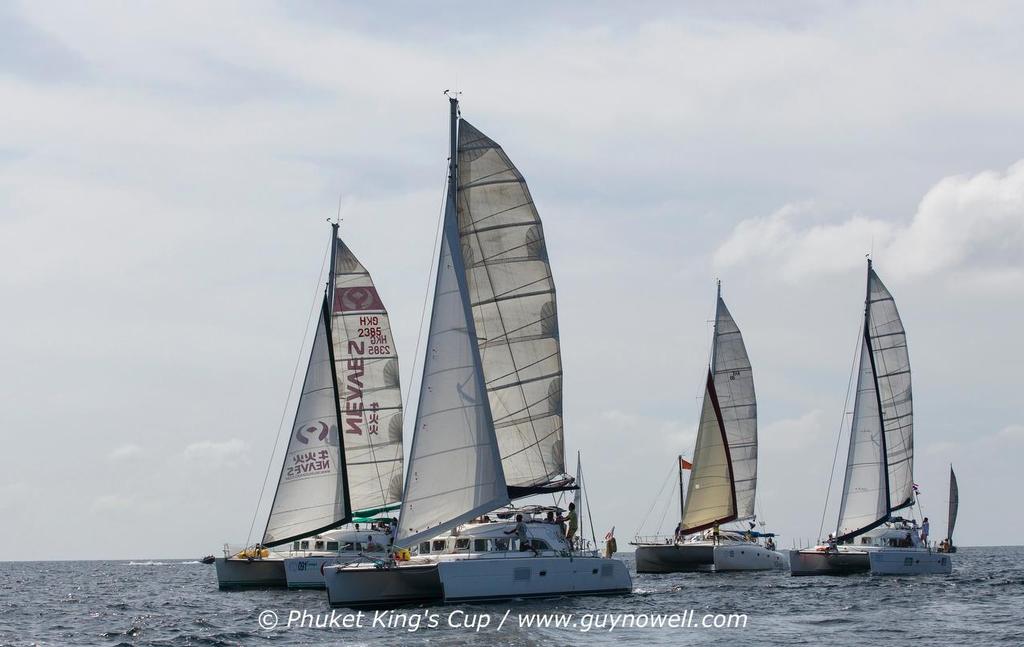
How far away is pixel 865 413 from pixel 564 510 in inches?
941

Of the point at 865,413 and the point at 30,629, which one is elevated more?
the point at 865,413

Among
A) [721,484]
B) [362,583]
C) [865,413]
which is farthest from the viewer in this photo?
[721,484]

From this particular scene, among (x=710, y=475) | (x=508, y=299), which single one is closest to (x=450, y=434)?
(x=508, y=299)

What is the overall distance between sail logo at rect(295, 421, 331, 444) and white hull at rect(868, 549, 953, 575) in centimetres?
2549

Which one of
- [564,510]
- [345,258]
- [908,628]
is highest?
[345,258]

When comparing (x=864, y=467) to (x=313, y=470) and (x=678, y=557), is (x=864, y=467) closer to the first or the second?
(x=678, y=557)

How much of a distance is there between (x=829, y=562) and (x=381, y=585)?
3002cm

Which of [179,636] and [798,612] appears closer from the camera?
[179,636]

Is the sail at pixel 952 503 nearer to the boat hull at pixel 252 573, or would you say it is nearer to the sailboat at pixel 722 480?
the sailboat at pixel 722 480

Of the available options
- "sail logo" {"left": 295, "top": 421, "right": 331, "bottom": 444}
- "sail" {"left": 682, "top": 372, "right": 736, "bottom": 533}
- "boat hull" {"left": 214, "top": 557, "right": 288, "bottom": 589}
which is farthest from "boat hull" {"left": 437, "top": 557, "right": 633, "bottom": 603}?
"sail" {"left": 682, "top": 372, "right": 736, "bottom": 533}

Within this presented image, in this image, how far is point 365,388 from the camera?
5772 cm

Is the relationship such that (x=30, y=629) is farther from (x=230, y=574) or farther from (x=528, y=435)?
(x=528, y=435)

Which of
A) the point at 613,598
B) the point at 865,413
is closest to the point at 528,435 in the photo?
the point at 613,598

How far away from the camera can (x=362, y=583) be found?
128 feet
